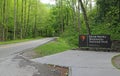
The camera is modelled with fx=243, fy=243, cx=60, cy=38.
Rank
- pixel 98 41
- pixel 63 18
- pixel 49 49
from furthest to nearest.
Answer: pixel 63 18 < pixel 98 41 < pixel 49 49

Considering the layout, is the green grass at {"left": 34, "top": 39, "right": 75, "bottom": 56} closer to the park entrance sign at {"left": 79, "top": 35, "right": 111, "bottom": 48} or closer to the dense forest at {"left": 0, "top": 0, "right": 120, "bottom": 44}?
the park entrance sign at {"left": 79, "top": 35, "right": 111, "bottom": 48}

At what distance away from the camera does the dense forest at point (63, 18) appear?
1023 inches

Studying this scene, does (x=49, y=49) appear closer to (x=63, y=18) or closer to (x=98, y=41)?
(x=98, y=41)

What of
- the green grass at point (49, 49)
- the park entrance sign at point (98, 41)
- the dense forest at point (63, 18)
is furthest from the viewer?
the dense forest at point (63, 18)

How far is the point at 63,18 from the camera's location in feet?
225

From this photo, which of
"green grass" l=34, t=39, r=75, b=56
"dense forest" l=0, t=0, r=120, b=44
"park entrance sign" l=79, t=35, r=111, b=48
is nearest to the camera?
"green grass" l=34, t=39, r=75, b=56

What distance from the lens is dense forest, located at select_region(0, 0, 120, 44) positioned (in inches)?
1023

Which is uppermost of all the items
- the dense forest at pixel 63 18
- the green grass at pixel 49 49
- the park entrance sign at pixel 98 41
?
the dense forest at pixel 63 18

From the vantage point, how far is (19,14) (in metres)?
56.6

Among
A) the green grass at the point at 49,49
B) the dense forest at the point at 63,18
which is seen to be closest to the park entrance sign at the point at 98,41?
the green grass at the point at 49,49

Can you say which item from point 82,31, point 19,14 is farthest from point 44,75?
point 19,14

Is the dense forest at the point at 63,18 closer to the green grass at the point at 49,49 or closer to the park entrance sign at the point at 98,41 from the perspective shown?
the park entrance sign at the point at 98,41

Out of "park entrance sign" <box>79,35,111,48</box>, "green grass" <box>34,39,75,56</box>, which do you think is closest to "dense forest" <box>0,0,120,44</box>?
"park entrance sign" <box>79,35,111,48</box>

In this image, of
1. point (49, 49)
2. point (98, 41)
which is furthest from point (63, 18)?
point (49, 49)
